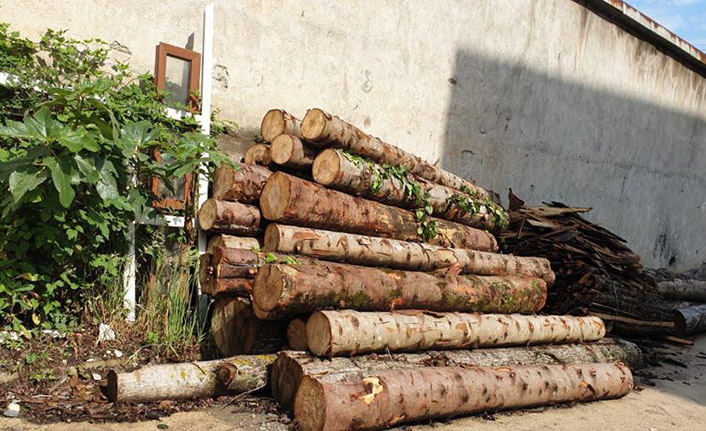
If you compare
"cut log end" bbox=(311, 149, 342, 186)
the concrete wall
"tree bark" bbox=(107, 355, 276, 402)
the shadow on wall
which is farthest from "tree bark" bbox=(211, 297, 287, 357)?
the shadow on wall

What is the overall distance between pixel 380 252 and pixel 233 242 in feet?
3.81

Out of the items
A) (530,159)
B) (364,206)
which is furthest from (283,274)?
(530,159)

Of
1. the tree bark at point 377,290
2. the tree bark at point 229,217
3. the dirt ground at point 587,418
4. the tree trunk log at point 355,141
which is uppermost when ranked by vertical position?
the tree trunk log at point 355,141

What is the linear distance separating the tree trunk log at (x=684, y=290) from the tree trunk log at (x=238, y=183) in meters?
6.68

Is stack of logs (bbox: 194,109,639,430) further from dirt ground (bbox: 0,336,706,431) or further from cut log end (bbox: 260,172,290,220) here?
dirt ground (bbox: 0,336,706,431)

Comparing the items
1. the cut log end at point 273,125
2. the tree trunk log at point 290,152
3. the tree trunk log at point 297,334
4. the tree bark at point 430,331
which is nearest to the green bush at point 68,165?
the tree trunk log at point 290,152

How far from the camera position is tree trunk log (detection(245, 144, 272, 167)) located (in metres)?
5.25

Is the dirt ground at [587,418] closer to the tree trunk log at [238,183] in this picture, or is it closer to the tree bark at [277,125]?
the tree trunk log at [238,183]

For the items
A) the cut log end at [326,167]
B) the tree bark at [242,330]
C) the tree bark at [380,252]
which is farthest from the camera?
the cut log end at [326,167]

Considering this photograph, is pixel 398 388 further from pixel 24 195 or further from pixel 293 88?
pixel 293 88

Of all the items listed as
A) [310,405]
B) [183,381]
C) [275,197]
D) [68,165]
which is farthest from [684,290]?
[68,165]

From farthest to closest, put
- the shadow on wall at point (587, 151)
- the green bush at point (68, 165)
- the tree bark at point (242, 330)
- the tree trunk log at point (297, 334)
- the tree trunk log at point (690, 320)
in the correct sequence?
1. the shadow on wall at point (587, 151)
2. the tree trunk log at point (690, 320)
3. the tree bark at point (242, 330)
4. the tree trunk log at point (297, 334)
5. the green bush at point (68, 165)

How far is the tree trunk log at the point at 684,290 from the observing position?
9141 millimetres

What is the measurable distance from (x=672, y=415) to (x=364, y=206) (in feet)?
9.43
